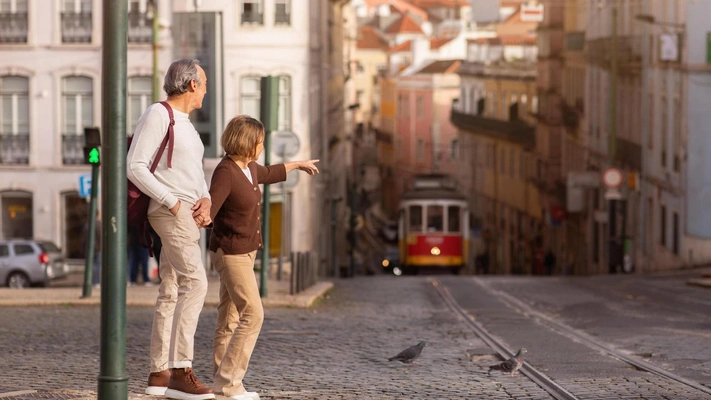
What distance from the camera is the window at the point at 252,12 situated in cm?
4106

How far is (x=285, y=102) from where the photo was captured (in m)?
41.9

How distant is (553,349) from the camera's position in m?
12.9

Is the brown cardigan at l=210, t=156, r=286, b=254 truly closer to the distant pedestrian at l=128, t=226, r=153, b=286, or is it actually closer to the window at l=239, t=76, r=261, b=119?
the distant pedestrian at l=128, t=226, r=153, b=286

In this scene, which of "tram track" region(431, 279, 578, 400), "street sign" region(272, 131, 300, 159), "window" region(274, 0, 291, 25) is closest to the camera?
"tram track" region(431, 279, 578, 400)

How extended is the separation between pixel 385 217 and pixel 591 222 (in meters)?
50.9

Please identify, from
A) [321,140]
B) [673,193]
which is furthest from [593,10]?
[673,193]

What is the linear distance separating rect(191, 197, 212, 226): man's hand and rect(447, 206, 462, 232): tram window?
42.1 m

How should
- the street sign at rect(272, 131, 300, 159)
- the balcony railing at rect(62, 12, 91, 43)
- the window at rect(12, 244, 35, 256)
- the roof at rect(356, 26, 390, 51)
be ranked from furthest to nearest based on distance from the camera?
the roof at rect(356, 26, 390, 51)
the balcony railing at rect(62, 12, 91, 43)
the window at rect(12, 244, 35, 256)
the street sign at rect(272, 131, 300, 159)

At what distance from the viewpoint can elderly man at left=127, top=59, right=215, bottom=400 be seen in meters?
7.98

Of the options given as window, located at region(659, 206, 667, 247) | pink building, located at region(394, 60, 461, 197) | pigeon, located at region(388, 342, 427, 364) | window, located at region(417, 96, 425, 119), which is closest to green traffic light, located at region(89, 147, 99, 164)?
pigeon, located at region(388, 342, 427, 364)

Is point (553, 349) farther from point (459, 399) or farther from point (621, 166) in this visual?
point (621, 166)

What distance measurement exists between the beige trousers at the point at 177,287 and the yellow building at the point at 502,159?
55906 mm

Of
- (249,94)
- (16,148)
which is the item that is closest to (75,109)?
(16,148)

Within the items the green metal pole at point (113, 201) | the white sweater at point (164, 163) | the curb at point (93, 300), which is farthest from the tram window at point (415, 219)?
the green metal pole at point (113, 201)
